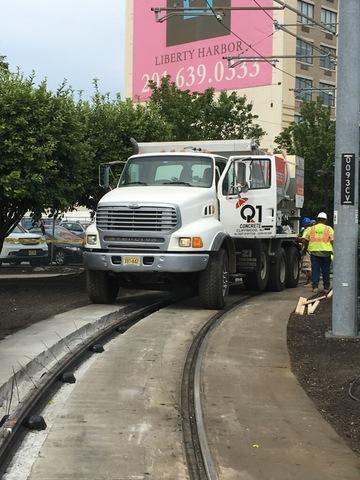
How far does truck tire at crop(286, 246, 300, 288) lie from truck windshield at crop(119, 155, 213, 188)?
4932 millimetres

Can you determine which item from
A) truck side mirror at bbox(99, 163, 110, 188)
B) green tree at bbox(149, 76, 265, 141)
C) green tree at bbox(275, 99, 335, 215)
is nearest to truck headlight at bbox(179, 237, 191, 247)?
truck side mirror at bbox(99, 163, 110, 188)

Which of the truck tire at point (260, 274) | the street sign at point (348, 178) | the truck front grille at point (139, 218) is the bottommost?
the truck tire at point (260, 274)

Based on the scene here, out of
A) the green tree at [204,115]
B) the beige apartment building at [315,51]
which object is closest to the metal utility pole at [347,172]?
the green tree at [204,115]

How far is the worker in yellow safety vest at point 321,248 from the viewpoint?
14.5m

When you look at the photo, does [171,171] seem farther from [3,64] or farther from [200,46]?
[200,46]

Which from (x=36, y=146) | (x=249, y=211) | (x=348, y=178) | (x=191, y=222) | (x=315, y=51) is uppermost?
(x=315, y=51)

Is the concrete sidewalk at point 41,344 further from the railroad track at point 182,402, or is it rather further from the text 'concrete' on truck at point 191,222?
the text 'concrete' on truck at point 191,222

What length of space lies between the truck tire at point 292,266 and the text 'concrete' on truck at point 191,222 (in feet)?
4.15

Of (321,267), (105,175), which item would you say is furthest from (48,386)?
(321,267)

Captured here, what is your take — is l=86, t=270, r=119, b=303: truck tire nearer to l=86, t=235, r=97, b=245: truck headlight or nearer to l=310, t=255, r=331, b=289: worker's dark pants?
l=86, t=235, r=97, b=245: truck headlight

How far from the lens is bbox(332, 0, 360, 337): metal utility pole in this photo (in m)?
8.73

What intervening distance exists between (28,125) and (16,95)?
1.91 feet

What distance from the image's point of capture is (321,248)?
1452cm

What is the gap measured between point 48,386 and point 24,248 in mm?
16558
